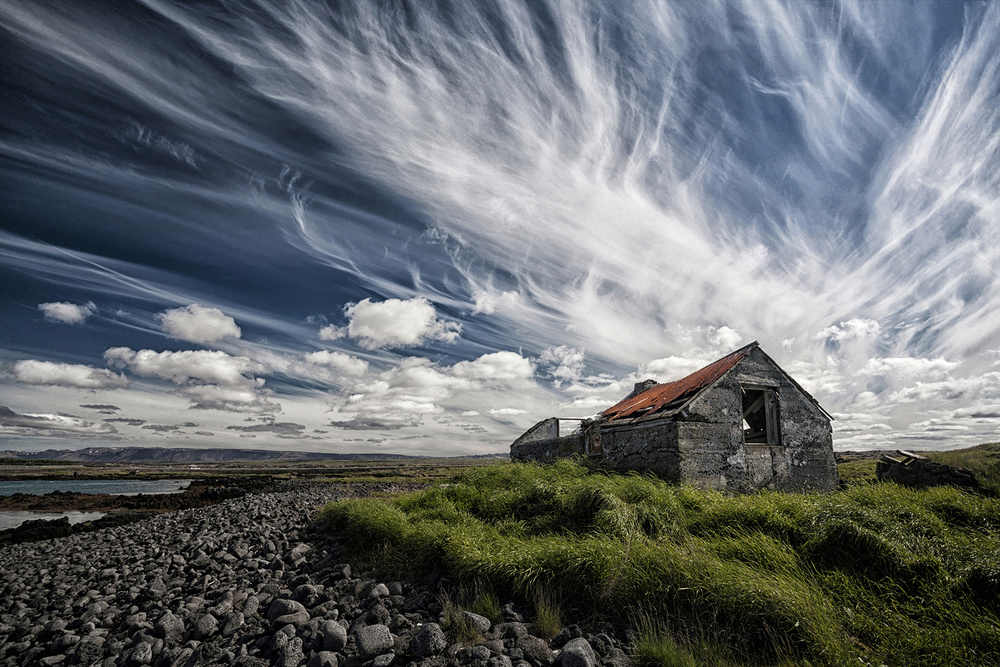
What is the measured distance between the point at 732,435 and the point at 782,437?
1935 millimetres

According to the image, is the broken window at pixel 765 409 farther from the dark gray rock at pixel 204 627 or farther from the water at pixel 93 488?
the water at pixel 93 488

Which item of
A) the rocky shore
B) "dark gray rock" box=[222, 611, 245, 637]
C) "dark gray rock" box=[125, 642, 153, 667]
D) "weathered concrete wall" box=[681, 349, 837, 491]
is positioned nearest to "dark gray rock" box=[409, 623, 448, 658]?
the rocky shore

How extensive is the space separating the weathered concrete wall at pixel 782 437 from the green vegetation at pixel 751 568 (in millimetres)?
3734

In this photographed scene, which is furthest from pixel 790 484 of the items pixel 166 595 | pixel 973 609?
pixel 166 595

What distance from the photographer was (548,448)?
18734 mm

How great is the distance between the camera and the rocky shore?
4883 mm

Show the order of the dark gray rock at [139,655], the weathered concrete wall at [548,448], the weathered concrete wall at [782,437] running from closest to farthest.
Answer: the dark gray rock at [139,655] → the weathered concrete wall at [782,437] → the weathered concrete wall at [548,448]

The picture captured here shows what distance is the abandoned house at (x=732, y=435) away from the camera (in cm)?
1123

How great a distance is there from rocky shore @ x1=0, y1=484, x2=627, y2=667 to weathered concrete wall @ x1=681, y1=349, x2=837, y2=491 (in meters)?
7.75

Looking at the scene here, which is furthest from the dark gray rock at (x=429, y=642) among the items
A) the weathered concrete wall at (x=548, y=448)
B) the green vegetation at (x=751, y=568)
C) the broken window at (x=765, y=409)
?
the weathered concrete wall at (x=548, y=448)

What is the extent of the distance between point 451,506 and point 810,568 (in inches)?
274

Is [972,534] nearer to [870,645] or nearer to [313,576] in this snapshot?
[870,645]

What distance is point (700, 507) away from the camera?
7.88 meters

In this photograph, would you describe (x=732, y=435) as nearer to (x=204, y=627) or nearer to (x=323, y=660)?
(x=323, y=660)
